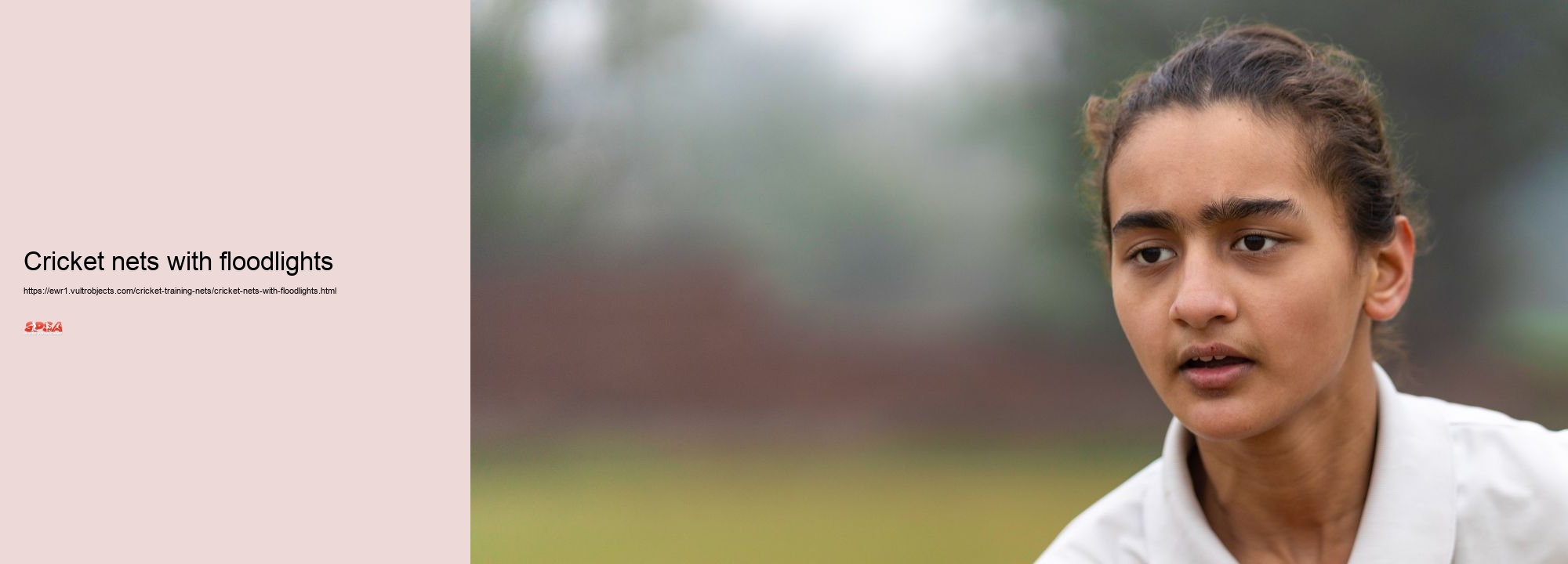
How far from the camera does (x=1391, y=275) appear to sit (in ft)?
5.41

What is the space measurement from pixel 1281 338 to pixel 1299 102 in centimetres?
29

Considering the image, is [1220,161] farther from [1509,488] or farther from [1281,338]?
[1509,488]

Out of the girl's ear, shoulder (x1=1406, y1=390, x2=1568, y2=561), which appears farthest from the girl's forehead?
shoulder (x1=1406, y1=390, x2=1568, y2=561)

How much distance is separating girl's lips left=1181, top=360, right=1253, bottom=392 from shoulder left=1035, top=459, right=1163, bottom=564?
0.96 feet

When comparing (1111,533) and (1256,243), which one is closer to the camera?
(1256,243)

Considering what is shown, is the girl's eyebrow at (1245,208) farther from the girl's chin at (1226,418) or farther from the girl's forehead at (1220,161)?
the girl's chin at (1226,418)

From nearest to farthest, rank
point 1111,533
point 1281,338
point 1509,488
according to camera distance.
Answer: point 1281,338 < point 1509,488 < point 1111,533

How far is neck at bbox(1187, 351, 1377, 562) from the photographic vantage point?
1.62 meters

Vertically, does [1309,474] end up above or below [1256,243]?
below

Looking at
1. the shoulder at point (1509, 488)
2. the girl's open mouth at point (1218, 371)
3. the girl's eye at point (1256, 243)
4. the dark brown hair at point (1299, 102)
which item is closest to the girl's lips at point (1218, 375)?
the girl's open mouth at point (1218, 371)

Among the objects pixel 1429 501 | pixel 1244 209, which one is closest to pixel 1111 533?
pixel 1429 501

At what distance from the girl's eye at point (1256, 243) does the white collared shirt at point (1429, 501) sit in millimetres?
346

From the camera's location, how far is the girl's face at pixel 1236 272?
147cm
